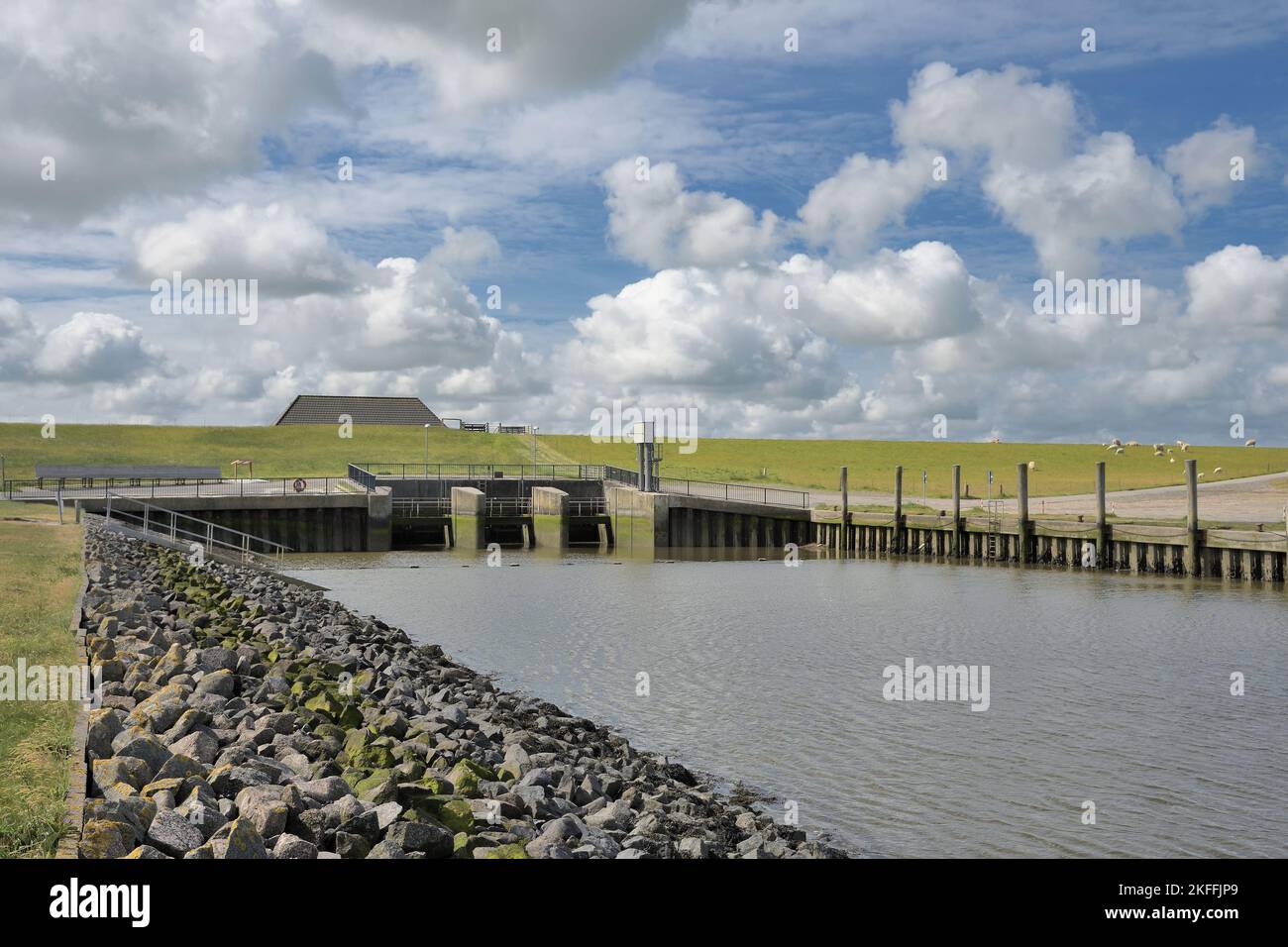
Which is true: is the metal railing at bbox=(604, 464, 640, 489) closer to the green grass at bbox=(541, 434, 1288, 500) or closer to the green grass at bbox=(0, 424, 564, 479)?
the green grass at bbox=(541, 434, 1288, 500)

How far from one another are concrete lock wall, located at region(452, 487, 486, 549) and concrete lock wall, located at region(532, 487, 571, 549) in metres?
2.78

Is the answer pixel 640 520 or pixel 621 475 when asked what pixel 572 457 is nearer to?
pixel 621 475

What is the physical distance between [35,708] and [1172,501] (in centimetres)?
5762

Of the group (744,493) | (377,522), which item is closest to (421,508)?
(377,522)

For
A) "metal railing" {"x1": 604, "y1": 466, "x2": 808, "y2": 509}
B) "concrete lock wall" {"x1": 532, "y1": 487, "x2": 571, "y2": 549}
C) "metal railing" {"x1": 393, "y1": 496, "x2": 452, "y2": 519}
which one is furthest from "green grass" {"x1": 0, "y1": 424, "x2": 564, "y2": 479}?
"concrete lock wall" {"x1": 532, "y1": 487, "x2": 571, "y2": 549}

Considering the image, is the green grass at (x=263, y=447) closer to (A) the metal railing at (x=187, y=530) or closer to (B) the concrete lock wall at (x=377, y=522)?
(B) the concrete lock wall at (x=377, y=522)

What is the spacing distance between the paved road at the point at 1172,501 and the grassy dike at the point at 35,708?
1529 inches

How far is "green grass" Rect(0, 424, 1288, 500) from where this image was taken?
92044mm

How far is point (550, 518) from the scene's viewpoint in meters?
52.9

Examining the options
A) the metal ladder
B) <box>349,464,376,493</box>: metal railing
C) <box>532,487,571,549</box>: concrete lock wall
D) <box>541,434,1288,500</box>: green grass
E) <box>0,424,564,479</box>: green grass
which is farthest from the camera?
<box>0,424,564,479</box>: green grass

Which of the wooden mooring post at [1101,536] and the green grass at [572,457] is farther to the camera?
the green grass at [572,457]

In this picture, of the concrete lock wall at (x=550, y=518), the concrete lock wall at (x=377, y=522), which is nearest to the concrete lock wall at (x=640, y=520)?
the concrete lock wall at (x=550, y=518)

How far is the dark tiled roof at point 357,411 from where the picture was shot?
119m

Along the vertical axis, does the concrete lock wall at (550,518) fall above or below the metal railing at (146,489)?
below
